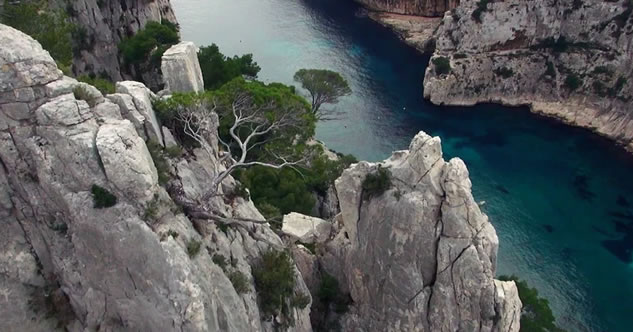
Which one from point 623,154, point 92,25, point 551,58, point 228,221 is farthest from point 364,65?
point 228,221

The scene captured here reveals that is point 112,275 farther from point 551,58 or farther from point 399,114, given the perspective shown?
point 551,58

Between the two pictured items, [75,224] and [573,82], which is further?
[573,82]

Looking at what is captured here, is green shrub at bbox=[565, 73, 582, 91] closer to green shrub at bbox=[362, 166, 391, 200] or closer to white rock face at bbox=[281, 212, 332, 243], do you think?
green shrub at bbox=[362, 166, 391, 200]

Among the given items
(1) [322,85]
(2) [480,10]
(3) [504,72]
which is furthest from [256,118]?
(2) [480,10]

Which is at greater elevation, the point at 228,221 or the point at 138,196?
the point at 138,196

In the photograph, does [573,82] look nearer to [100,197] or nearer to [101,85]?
[101,85]

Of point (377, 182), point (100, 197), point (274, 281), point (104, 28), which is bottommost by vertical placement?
point (274, 281)

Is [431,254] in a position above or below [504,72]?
above
